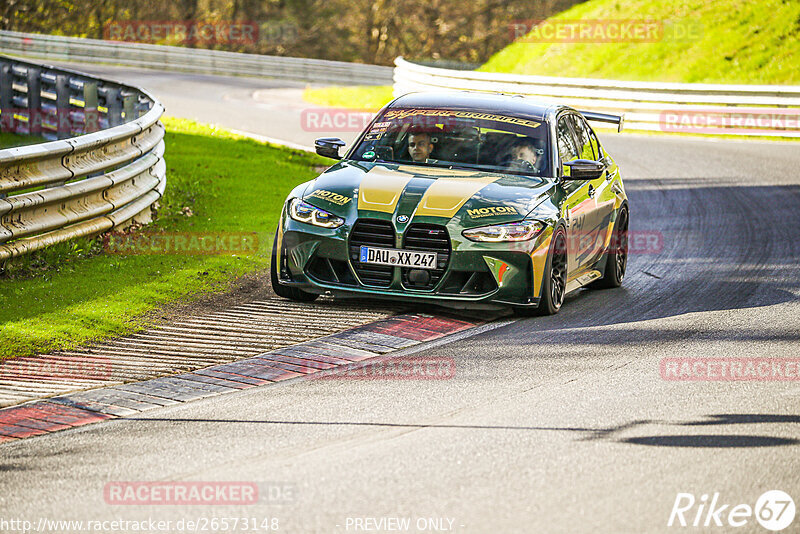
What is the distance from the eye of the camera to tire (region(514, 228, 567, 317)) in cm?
885

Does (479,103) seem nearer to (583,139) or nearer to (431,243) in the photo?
(583,139)

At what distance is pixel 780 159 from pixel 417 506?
1807cm

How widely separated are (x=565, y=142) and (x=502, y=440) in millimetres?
4969

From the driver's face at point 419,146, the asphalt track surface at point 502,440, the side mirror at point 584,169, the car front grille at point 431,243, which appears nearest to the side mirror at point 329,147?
the driver's face at point 419,146

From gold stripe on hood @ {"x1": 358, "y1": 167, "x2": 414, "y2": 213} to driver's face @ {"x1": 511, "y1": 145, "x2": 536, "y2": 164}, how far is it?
1.07 meters

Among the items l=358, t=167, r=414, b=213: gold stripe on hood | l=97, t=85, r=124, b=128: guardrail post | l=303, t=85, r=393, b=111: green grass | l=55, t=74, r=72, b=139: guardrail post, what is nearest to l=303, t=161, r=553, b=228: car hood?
l=358, t=167, r=414, b=213: gold stripe on hood

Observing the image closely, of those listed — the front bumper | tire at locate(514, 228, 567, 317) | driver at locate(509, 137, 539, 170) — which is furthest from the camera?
driver at locate(509, 137, 539, 170)

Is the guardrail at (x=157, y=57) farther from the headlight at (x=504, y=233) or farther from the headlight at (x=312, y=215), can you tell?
the headlight at (x=504, y=233)

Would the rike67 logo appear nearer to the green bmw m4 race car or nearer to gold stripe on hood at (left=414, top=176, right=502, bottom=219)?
the green bmw m4 race car

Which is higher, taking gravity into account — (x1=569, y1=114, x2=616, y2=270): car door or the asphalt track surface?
(x1=569, y1=114, x2=616, y2=270): car door

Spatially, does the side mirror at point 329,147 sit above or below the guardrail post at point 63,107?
above

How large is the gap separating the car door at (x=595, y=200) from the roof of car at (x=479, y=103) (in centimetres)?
62

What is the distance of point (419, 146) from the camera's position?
991cm

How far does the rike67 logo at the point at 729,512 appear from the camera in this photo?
4.76 m
